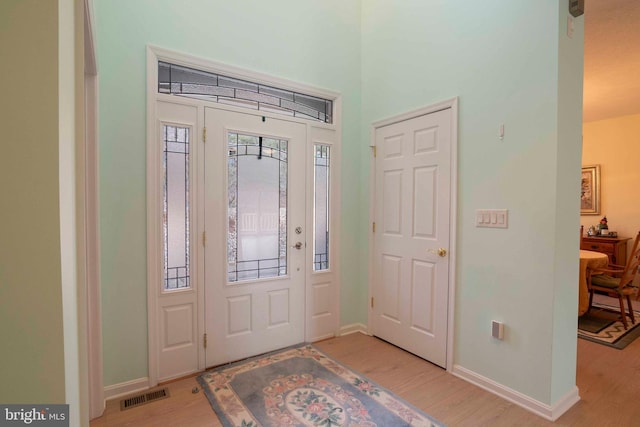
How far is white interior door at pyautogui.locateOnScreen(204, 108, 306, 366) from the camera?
2.43 meters

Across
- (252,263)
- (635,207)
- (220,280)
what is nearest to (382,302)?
(252,263)

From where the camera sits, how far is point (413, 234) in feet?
8.82

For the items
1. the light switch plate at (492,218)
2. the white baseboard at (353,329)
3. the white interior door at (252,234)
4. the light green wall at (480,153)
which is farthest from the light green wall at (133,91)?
the light switch plate at (492,218)

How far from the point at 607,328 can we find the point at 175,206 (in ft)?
14.7

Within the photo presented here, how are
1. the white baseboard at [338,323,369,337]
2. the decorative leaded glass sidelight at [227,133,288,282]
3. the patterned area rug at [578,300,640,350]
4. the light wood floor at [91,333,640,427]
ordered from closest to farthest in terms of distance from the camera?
1. the light wood floor at [91,333,640,427]
2. the decorative leaded glass sidelight at [227,133,288,282]
3. the patterned area rug at [578,300,640,350]
4. the white baseboard at [338,323,369,337]

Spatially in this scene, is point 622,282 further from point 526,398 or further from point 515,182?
point 515,182

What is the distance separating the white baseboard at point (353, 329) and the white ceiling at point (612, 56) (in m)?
3.42

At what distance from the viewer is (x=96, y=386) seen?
1912 mm

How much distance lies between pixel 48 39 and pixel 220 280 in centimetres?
210

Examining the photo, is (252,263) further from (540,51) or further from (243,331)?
(540,51)

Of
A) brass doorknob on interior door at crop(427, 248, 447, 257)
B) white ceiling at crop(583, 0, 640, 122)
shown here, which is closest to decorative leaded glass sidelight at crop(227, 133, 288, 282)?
brass doorknob on interior door at crop(427, 248, 447, 257)

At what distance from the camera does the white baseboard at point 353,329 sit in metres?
3.14

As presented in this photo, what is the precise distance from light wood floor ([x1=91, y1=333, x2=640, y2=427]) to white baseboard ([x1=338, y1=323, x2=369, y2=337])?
39cm

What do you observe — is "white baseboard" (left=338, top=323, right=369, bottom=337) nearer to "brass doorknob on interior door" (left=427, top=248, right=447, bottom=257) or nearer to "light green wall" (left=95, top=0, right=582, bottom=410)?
"light green wall" (left=95, top=0, right=582, bottom=410)
